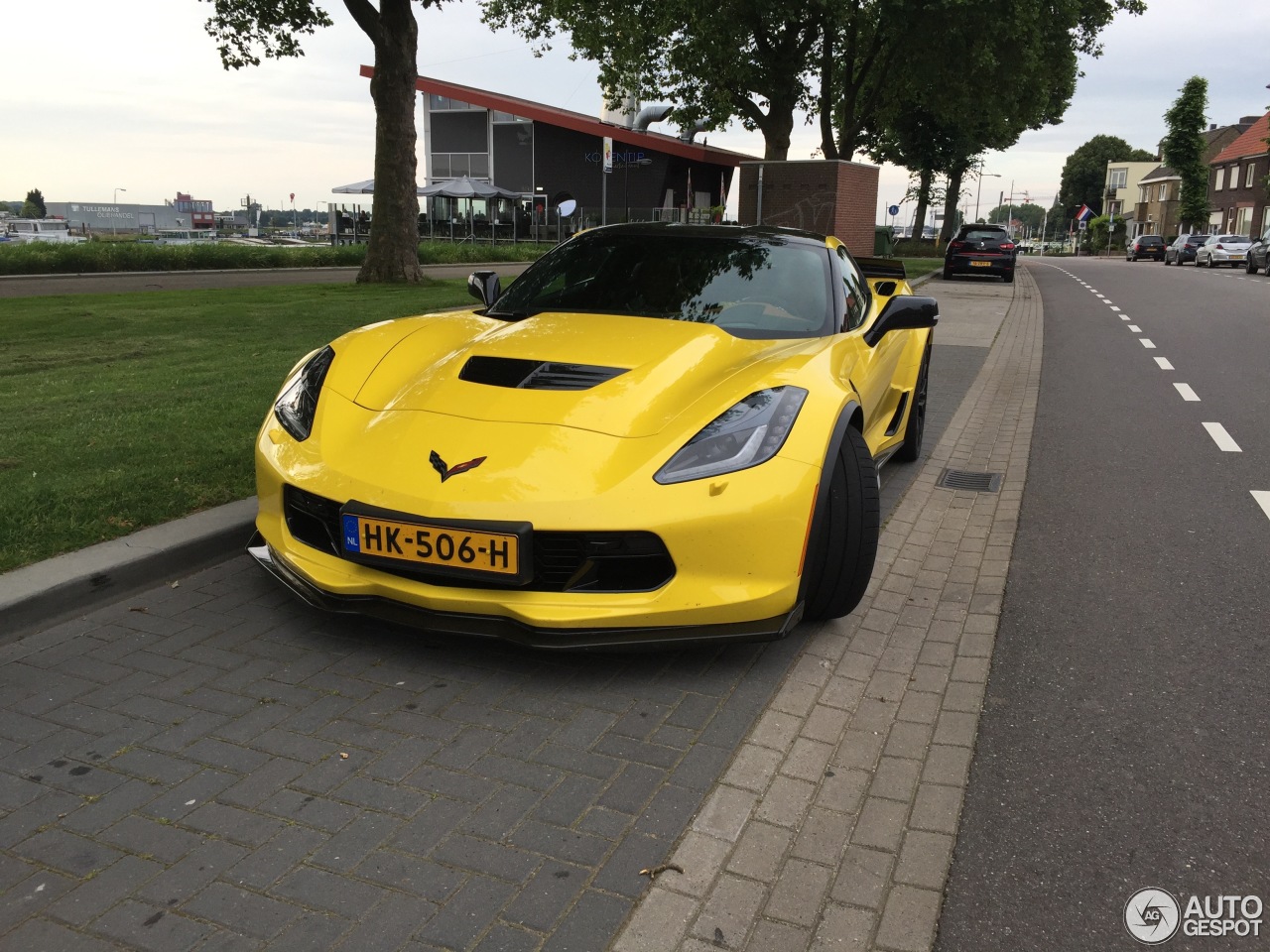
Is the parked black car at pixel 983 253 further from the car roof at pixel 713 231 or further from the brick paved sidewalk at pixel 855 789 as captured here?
the brick paved sidewalk at pixel 855 789

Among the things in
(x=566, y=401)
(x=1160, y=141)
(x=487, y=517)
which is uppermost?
(x=1160, y=141)

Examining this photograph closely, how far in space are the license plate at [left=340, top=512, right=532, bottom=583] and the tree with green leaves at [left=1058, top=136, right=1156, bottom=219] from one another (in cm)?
13323

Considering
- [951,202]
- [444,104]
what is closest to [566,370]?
[444,104]

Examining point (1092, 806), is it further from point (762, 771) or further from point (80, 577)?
point (80, 577)

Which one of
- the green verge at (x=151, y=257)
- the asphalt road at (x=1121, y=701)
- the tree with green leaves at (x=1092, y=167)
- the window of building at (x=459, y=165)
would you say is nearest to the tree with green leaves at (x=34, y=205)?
the window of building at (x=459, y=165)

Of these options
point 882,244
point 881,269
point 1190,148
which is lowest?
point 881,269

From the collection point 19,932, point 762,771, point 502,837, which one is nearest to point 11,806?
point 19,932

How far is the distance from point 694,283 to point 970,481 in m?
2.61

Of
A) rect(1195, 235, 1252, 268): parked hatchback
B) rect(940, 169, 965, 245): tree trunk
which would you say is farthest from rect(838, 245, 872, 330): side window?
rect(940, 169, 965, 245): tree trunk

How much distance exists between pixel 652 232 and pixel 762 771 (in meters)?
2.98

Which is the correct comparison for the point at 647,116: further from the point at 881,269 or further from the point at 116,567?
the point at 116,567

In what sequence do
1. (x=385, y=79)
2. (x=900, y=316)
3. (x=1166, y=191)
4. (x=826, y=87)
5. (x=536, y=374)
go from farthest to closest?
(x=1166, y=191)
(x=826, y=87)
(x=385, y=79)
(x=900, y=316)
(x=536, y=374)

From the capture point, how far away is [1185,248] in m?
44.9

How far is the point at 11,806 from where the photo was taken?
2.42 metres
